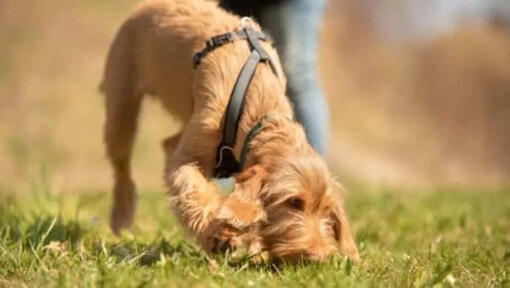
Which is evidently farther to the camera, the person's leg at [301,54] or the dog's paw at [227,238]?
the person's leg at [301,54]

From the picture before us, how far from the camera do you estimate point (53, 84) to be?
1584 cm

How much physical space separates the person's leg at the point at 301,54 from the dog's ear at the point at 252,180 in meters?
1.16

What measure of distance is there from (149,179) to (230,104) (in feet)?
35.2

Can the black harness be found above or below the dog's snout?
above

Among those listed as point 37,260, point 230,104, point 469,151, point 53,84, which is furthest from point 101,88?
point 469,151

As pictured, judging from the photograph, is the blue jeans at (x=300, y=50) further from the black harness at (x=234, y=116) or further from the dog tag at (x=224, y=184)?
the dog tag at (x=224, y=184)

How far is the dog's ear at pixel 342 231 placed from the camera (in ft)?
11.0

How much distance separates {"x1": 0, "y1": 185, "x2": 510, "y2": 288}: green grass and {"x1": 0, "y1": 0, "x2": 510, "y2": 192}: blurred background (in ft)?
25.7

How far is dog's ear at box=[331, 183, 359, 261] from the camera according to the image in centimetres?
334

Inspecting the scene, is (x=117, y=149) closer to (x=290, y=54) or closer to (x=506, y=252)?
(x=290, y=54)

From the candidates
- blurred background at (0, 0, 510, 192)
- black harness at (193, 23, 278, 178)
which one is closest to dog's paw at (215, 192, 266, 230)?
black harness at (193, 23, 278, 178)

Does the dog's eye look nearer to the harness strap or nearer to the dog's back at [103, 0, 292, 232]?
the dog's back at [103, 0, 292, 232]

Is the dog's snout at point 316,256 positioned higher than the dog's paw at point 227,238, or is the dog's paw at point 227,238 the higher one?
the dog's paw at point 227,238

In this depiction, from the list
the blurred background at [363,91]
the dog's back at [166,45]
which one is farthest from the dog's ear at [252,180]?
the blurred background at [363,91]
